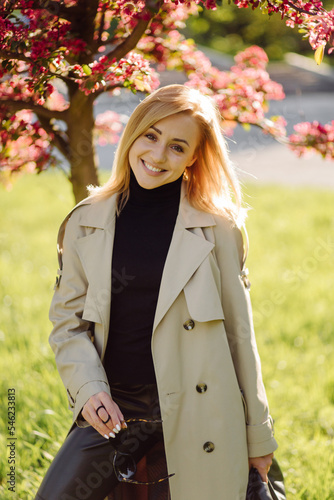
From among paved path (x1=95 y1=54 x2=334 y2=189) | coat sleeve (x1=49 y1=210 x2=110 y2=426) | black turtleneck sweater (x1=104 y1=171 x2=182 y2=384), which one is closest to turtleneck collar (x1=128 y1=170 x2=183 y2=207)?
black turtleneck sweater (x1=104 y1=171 x2=182 y2=384)

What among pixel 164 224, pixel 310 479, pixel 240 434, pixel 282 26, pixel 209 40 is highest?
pixel 164 224

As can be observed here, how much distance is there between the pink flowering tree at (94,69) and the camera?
202cm

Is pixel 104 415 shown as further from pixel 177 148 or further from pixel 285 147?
pixel 285 147

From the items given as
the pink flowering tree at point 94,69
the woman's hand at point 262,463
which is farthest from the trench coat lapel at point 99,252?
the woman's hand at point 262,463

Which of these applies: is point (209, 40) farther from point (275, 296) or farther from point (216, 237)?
point (216, 237)

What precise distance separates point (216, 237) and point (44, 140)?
116cm

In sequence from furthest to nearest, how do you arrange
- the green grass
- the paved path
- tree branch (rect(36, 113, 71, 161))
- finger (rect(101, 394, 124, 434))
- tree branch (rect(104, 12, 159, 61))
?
the paved path → the green grass → tree branch (rect(36, 113, 71, 161)) → tree branch (rect(104, 12, 159, 61)) → finger (rect(101, 394, 124, 434))

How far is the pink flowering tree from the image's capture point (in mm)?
2018

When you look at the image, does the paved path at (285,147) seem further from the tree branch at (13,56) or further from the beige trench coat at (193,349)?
the beige trench coat at (193,349)

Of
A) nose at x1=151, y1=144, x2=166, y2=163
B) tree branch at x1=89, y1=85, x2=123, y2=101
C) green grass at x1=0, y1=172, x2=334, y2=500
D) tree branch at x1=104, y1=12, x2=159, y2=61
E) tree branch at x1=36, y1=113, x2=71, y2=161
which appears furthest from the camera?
green grass at x1=0, y1=172, x2=334, y2=500

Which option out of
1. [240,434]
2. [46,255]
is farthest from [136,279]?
[46,255]

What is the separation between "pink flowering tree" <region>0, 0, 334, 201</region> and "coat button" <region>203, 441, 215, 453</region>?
1.30m

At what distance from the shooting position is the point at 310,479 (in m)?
2.75

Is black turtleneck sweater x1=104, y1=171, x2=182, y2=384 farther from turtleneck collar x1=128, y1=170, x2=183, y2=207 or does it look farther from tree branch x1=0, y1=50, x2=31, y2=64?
tree branch x1=0, y1=50, x2=31, y2=64
